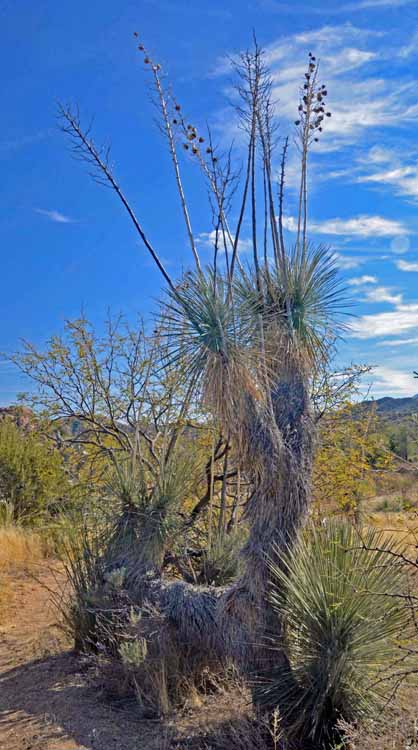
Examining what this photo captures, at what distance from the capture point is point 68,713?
15.8ft

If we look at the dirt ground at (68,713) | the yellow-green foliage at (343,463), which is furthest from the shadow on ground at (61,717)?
the yellow-green foliage at (343,463)

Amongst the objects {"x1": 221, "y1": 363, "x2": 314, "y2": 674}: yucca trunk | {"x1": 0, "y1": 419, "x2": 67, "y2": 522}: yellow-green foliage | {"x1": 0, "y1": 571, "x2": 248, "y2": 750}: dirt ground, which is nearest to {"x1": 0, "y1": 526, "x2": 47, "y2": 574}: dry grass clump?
{"x1": 0, "y1": 419, "x2": 67, "y2": 522}: yellow-green foliage

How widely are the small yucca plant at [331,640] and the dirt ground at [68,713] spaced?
2.10 ft

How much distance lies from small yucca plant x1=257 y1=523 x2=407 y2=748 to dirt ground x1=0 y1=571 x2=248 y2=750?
2.10 ft

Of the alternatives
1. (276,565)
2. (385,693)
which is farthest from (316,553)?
(385,693)

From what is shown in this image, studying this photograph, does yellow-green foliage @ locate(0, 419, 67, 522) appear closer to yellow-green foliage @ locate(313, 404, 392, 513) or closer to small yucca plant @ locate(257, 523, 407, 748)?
yellow-green foliage @ locate(313, 404, 392, 513)

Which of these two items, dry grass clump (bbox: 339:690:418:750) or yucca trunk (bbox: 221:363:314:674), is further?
yucca trunk (bbox: 221:363:314:674)

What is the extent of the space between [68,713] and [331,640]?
2172 mm

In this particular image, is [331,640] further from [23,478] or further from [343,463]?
[23,478]

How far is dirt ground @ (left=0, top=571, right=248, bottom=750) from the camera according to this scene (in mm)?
4270

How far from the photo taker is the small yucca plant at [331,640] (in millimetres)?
4012

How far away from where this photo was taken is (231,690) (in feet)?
16.5

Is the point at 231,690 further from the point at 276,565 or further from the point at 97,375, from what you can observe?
the point at 97,375

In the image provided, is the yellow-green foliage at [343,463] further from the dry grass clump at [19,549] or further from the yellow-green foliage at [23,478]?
the yellow-green foliage at [23,478]
